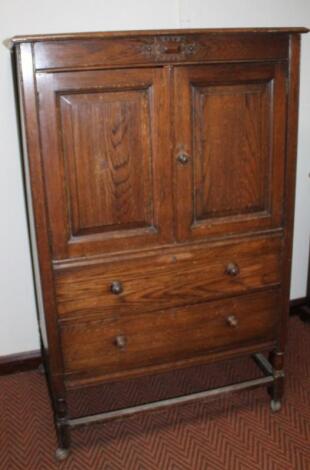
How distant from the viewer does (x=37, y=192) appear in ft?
5.44

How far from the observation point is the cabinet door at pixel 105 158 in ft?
5.30

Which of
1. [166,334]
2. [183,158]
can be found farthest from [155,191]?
[166,334]

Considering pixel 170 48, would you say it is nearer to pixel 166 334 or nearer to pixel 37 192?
pixel 37 192

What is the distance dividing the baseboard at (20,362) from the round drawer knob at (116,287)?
37.8 inches

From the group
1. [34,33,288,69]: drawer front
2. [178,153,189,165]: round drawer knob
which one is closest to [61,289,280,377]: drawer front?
[178,153,189,165]: round drawer knob

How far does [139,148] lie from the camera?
68.0 inches

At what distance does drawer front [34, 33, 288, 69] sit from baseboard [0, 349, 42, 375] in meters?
1.56

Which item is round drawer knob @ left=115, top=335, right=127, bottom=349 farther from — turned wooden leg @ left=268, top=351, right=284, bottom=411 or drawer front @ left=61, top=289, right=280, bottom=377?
turned wooden leg @ left=268, top=351, right=284, bottom=411

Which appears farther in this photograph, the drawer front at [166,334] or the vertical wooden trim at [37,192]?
the drawer front at [166,334]

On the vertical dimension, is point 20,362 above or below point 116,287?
below

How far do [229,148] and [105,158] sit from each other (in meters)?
0.46

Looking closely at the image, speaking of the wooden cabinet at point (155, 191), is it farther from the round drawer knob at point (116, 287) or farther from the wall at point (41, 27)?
the wall at point (41, 27)

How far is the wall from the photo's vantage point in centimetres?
212

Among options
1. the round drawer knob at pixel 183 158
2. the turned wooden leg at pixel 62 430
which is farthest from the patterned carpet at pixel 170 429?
the round drawer knob at pixel 183 158
